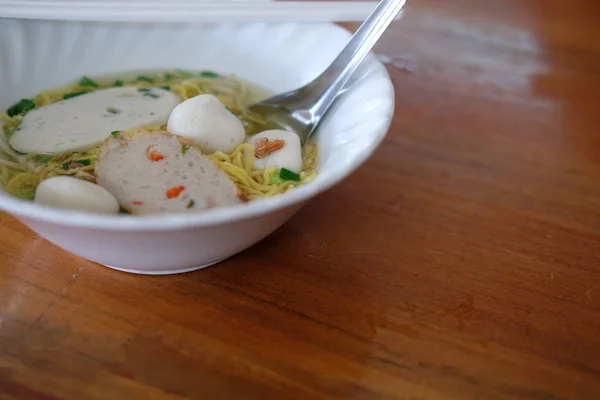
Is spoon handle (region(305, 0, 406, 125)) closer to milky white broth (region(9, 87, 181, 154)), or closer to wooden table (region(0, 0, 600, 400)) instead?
wooden table (region(0, 0, 600, 400))

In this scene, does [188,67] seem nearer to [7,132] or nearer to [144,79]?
[144,79]

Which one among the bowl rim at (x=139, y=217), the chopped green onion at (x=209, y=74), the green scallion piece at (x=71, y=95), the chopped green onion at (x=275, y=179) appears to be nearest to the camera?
the bowl rim at (x=139, y=217)

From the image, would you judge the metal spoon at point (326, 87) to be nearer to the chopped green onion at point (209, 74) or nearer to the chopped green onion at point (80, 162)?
the chopped green onion at point (209, 74)

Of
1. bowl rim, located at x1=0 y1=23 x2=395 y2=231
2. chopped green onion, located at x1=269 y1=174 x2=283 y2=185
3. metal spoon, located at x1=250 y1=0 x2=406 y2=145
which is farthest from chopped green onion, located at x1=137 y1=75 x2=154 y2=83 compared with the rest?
bowl rim, located at x1=0 y1=23 x2=395 y2=231

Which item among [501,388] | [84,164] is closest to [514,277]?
[501,388]

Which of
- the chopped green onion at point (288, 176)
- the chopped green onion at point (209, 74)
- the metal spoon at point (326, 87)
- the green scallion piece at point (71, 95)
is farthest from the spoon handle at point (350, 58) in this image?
the green scallion piece at point (71, 95)

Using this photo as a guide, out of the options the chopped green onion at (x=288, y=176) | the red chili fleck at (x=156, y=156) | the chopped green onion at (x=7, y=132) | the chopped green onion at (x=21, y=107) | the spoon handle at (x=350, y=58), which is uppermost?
the spoon handle at (x=350, y=58)

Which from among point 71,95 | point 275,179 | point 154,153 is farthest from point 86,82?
point 275,179
